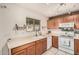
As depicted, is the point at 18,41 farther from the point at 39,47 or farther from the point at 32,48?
the point at 39,47

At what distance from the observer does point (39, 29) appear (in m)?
1.26

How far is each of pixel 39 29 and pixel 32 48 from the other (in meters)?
0.30

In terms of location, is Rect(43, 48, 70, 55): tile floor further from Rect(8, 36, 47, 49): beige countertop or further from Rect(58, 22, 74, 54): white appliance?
Rect(8, 36, 47, 49): beige countertop

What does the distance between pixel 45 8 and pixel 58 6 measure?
0.18 m

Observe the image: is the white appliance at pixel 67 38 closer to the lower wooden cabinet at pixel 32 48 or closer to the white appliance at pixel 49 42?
the white appliance at pixel 49 42

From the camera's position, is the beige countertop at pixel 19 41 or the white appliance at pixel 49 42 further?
the white appliance at pixel 49 42

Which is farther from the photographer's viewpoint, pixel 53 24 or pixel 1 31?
pixel 53 24

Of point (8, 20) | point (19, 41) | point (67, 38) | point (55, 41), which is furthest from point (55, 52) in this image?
point (8, 20)

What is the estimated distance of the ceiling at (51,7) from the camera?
1.12 meters

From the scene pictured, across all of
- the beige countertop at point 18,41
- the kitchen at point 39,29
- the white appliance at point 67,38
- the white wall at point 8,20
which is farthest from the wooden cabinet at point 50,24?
the white wall at point 8,20

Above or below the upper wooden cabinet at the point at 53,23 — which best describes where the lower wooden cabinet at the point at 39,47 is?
below

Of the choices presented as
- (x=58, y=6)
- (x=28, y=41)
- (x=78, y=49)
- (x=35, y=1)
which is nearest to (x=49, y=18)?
(x=58, y=6)
